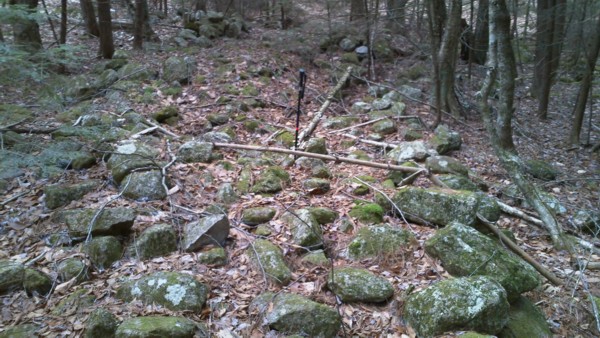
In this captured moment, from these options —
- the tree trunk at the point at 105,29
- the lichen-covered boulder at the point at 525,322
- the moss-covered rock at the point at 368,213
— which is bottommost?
the lichen-covered boulder at the point at 525,322

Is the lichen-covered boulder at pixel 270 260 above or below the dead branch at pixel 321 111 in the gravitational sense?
below

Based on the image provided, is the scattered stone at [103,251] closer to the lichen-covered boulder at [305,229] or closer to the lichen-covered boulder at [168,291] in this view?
the lichen-covered boulder at [168,291]

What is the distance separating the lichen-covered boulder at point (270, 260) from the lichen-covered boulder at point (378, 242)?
2.56 feet

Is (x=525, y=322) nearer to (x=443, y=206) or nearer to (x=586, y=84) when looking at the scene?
(x=443, y=206)

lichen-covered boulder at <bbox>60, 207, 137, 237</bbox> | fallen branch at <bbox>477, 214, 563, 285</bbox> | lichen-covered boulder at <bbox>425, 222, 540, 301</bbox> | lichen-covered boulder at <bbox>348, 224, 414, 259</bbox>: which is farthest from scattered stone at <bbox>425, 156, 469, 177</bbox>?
lichen-covered boulder at <bbox>60, 207, 137, 237</bbox>

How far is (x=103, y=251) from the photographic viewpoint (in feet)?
14.3

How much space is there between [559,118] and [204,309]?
43.6 feet

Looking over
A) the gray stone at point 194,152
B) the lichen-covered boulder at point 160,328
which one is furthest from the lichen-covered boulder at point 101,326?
the gray stone at point 194,152

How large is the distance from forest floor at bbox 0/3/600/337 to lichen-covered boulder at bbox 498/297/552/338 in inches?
8.2

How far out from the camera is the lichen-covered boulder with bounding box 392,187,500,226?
499 cm

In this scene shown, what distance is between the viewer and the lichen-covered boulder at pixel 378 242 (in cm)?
462

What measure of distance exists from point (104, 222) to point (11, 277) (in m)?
0.96

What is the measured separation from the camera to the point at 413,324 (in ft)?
12.1

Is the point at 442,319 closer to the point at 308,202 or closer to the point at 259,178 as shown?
the point at 308,202
